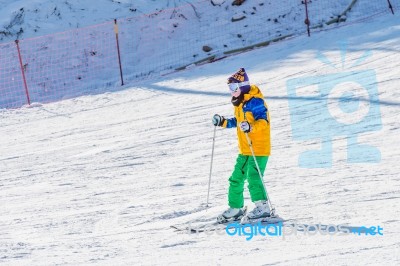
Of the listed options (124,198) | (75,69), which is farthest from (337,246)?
(75,69)

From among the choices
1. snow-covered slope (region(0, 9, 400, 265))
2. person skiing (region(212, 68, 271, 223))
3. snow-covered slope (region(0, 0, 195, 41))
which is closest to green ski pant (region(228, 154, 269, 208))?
person skiing (region(212, 68, 271, 223))

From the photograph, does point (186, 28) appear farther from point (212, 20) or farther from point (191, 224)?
point (191, 224)

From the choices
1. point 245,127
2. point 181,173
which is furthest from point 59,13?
point 245,127

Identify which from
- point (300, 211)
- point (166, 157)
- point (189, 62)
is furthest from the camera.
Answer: point (189, 62)

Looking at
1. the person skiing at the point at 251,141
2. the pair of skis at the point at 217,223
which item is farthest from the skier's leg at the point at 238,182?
the pair of skis at the point at 217,223

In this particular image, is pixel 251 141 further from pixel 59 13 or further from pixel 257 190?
pixel 59 13

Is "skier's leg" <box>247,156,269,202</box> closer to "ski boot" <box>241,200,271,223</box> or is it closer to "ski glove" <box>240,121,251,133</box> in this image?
"ski boot" <box>241,200,271,223</box>

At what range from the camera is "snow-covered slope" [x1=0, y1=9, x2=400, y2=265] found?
6.71 meters

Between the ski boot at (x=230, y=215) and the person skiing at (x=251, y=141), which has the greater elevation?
the person skiing at (x=251, y=141)

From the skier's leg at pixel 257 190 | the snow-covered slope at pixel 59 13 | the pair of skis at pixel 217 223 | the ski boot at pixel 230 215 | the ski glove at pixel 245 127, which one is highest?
the snow-covered slope at pixel 59 13

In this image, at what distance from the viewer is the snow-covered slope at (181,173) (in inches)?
264

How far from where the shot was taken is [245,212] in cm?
750

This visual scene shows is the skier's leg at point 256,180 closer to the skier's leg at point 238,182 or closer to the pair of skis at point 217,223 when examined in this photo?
the skier's leg at point 238,182

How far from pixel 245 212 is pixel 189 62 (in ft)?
31.8
